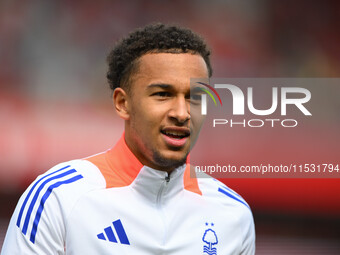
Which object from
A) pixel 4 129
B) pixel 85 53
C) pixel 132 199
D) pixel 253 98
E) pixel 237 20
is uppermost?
pixel 237 20

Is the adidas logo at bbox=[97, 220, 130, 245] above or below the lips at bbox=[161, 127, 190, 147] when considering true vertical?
below

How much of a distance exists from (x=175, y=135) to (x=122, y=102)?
25 centimetres

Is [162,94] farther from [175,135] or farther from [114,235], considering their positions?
[114,235]

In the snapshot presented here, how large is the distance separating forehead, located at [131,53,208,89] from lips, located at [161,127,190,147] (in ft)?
0.49

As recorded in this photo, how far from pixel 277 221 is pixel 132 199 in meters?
2.55

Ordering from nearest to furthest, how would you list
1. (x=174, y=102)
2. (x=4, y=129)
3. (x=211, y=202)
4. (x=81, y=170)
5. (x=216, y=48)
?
(x=174, y=102), (x=81, y=170), (x=211, y=202), (x=4, y=129), (x=216, y=48)

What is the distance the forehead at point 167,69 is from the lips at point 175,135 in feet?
0.49

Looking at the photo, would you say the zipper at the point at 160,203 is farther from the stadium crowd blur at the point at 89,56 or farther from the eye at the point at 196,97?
the stadium crowd blur at the point at 89,56

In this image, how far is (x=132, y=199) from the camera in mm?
1819

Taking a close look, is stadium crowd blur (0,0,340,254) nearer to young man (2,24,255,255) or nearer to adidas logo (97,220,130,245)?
young man (2,24,255,255)

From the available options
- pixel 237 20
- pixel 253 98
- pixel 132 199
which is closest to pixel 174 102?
pixel 132 199

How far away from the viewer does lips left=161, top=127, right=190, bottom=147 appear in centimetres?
172

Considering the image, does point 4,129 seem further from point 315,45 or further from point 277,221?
point 315,45

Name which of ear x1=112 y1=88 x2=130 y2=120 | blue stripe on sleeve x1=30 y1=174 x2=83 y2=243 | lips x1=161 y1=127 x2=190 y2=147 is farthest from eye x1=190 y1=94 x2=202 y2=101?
blue stripe on sleeve x1=30 y1=174 x2=83 y2=243
